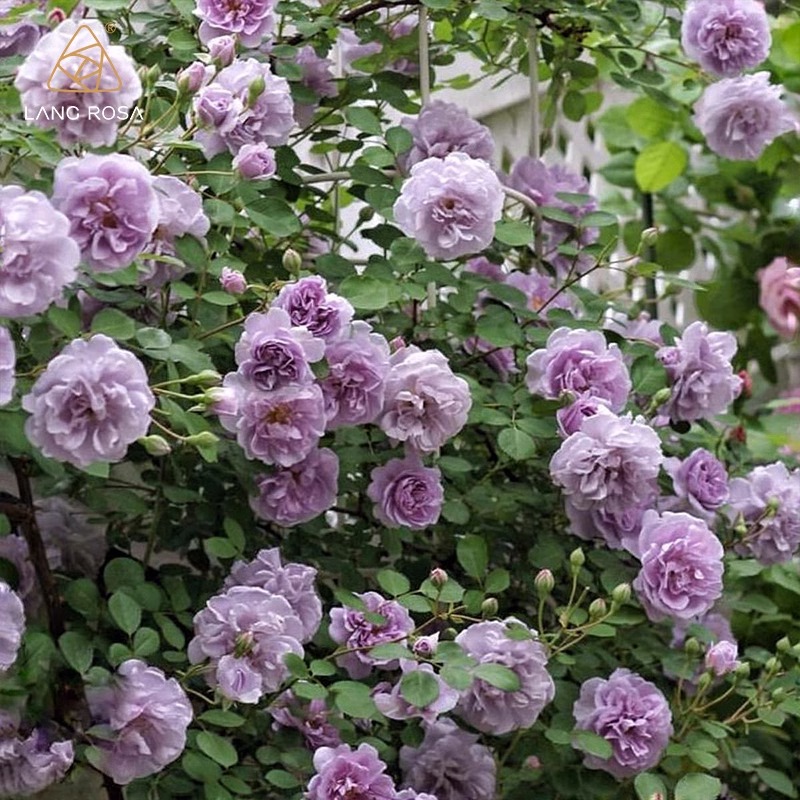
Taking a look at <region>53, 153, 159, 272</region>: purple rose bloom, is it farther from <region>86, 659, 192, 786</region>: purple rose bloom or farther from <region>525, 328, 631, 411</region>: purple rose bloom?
<region>525, 328, 631, 411</region>: purple rose bloom

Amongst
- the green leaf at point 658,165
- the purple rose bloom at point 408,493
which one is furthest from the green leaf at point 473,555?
the green leaf at point 658,165

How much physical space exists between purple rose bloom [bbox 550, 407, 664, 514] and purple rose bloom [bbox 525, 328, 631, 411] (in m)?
0.05

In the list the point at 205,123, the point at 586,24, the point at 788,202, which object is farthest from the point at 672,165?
the point at 205,123

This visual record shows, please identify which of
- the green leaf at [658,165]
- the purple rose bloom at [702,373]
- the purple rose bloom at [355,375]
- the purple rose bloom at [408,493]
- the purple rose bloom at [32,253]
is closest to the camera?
the purple rose bloom at [32,253]

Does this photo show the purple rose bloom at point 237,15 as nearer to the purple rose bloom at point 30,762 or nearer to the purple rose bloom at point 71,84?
the purple rose bloom at point 71,84

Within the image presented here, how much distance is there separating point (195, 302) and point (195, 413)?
6.3 inches

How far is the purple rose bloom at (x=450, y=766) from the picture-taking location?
1246 mm

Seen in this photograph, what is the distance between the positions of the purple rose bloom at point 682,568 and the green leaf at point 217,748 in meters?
0.39

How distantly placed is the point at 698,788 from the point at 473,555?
0.27 metres

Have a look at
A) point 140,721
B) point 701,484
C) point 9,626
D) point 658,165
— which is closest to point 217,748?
point 140,721

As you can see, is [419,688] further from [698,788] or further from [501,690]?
[698,788]

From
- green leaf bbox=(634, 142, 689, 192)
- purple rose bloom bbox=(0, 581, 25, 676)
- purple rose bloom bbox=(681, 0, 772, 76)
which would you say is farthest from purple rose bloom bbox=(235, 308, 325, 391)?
green leaf bbox=(634, 142, 689, 192)

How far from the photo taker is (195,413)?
43.4 inches

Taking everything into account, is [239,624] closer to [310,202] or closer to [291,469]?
[291,469]
